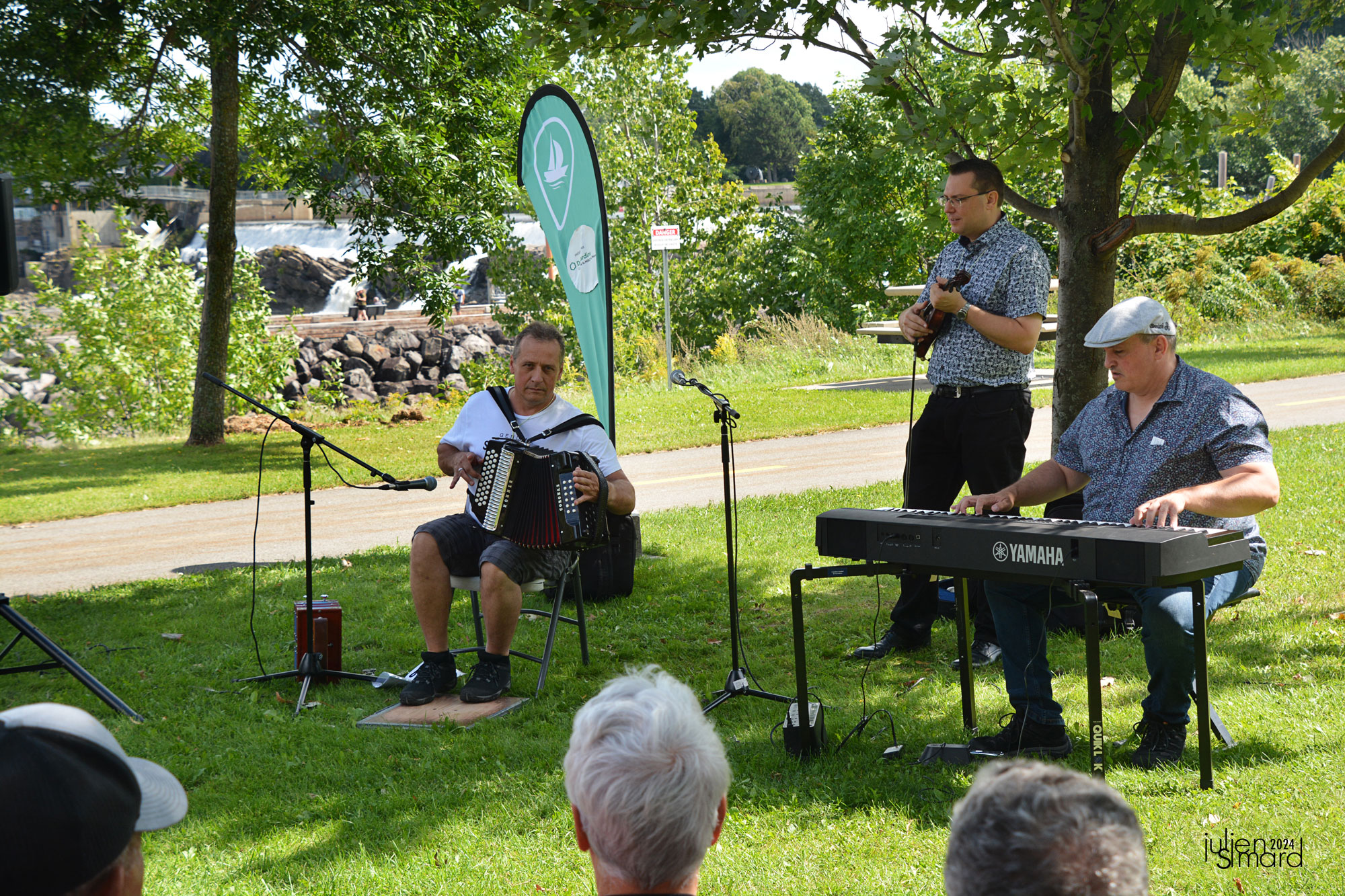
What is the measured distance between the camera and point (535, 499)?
507 centimetres

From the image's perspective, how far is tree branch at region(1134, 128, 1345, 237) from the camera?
529 centimetres

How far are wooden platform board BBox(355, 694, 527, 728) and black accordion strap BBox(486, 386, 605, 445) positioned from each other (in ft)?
4.17

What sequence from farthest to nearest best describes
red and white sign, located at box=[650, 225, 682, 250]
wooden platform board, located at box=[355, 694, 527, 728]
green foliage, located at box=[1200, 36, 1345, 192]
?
green foliage, located at box=[1200, 36, 1345, 192], red and white sign, located at box=[650, 225, 682, 250], wooden platform board, located at box=[355, 694, 527, 728]

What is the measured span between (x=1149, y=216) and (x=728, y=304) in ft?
86.6

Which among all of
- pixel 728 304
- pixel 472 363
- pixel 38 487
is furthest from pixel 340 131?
pixel 728 304

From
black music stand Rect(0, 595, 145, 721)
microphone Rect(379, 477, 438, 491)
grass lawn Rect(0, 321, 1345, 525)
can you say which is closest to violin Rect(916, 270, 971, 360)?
microphone Rect(379, 477, 438, 491)

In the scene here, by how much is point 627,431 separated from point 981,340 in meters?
9.70

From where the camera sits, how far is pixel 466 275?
52.1ft

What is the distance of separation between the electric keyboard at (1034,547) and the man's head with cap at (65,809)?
108 inches

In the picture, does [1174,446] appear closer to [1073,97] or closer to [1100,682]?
[1100,682]

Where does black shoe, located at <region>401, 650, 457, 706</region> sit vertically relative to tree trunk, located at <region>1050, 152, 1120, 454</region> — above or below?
below

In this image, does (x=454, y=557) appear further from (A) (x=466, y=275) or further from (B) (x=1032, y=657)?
(A) (x=466, y=275)

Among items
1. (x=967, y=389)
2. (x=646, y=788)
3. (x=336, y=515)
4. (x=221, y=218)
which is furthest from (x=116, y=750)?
(x=221, y=218)

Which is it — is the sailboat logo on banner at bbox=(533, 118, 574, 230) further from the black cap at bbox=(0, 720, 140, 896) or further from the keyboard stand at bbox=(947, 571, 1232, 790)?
the black cap at bbox=(0, 720, 140, 896)
